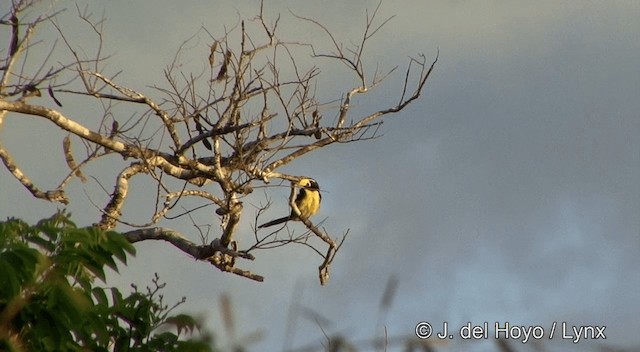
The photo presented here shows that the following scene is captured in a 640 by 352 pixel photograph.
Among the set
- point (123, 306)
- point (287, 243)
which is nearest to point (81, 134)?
point (287, 243)

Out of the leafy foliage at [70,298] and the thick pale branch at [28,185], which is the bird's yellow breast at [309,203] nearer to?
the thick pale branch at [28,185]

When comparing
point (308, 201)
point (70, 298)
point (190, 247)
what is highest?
point (308, 201)

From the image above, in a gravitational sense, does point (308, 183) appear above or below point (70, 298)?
above

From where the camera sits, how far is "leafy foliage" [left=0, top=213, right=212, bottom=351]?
353cm

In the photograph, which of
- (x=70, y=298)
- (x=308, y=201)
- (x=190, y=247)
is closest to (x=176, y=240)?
(x=190, y=247)

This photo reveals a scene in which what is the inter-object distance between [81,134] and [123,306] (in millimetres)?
4384

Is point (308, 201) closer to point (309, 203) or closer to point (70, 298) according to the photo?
point (309, 203)

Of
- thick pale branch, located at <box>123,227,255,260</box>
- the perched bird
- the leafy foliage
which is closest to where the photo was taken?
the leafy foliage

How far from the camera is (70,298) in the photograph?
352 cm

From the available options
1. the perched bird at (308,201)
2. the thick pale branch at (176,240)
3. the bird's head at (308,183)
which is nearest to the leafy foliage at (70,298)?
the thick pale branch at (176,240)

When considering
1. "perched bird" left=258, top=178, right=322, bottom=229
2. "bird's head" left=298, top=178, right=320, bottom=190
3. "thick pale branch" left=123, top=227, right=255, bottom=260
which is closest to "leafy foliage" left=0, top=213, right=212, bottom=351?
"thick pale branch" left=123, top=227, right=255, bottom=260

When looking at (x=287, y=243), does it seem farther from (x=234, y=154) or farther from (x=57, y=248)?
(x=57, y=248)

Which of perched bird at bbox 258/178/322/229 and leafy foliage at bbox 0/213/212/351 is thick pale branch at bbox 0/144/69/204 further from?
leafy foliage at bbox 0/213/212/351

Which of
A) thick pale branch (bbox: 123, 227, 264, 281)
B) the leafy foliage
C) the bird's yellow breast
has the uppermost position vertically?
the bird's yellow breast
